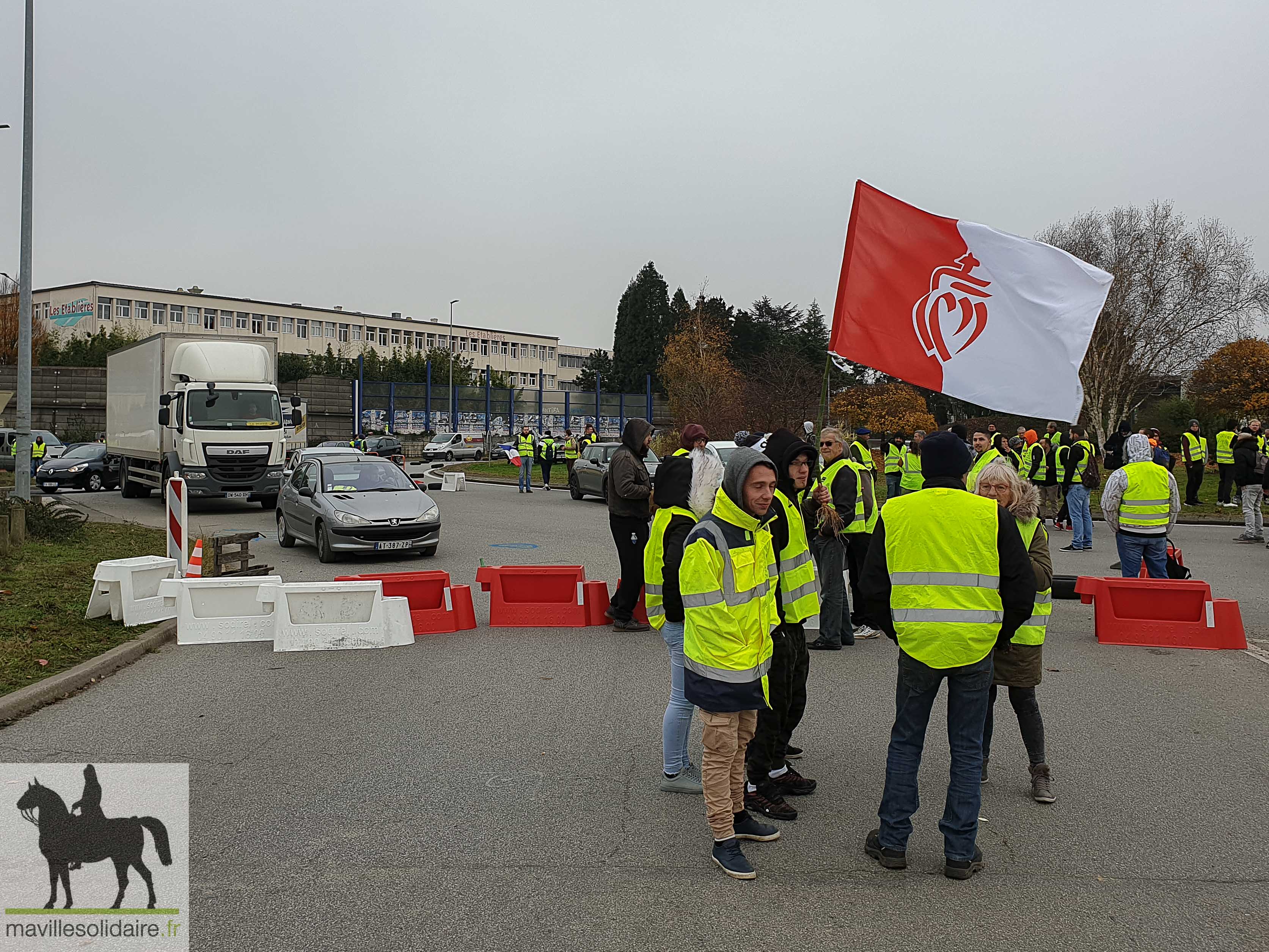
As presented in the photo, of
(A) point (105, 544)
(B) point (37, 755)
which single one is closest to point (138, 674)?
(B) point (37, 755)

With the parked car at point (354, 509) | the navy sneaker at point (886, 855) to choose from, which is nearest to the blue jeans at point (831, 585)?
the navy sneaker at point (886, 855)

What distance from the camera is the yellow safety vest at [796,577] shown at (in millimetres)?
5406

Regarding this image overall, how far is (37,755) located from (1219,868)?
6000 millimetres

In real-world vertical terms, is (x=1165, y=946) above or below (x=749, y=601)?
below

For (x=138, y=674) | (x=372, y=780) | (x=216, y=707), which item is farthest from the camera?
(x=138, y=674)

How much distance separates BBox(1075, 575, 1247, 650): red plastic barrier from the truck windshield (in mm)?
17947

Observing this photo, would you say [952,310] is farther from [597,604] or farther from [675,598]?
[597,604]

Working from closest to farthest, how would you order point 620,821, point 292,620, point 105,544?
point 620,821
point 292,620
point 105,544

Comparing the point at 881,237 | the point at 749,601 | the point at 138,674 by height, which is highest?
the point at 881,237

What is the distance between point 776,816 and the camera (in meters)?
5.22

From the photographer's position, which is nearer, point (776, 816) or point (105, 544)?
point (776, 816)

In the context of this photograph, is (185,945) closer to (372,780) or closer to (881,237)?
(372,780)

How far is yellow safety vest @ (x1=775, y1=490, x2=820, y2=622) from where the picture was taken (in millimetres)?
5406

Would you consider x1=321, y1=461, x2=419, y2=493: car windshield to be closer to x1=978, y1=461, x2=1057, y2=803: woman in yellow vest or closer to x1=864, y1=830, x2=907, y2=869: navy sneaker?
x1=978, y1=461, x2=1057, y2=803: woman in yellow vest
